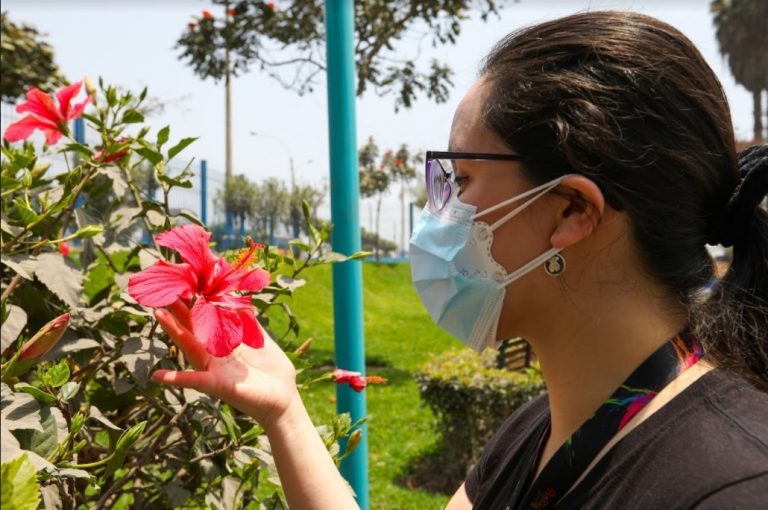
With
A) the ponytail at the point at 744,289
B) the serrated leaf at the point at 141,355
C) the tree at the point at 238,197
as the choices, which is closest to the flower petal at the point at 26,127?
the serrated leaf at the point at 141,355

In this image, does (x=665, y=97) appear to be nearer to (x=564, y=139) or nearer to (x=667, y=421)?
(x=564, y=139)

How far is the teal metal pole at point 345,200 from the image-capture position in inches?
87.9

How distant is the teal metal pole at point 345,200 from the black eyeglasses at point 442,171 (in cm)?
78

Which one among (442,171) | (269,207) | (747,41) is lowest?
(269,207)

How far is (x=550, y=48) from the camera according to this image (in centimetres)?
125

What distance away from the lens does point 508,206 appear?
1.29 m

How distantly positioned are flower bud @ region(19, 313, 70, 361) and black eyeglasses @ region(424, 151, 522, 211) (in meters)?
0.66

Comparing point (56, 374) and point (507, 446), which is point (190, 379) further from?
point (507, 446)

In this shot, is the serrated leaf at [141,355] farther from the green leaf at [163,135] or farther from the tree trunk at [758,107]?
the tree trunk at [758,107]

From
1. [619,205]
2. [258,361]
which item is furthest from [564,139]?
[258,361]

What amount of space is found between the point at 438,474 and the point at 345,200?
3.28 metres

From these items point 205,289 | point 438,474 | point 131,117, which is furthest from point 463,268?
point 438,474

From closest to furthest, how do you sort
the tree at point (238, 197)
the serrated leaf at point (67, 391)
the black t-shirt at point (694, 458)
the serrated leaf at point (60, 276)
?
the black t-shirt at point (694, 458)
the serrated leaf at point (67, 391)
the serrated leaf at point (60, 276)
the tree at point (238, 197)

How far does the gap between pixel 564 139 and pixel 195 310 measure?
1.97 ft
